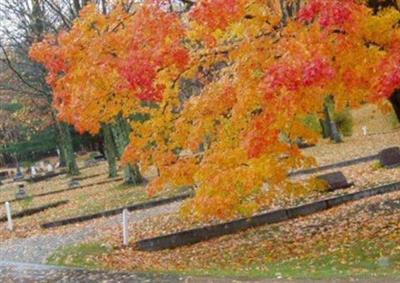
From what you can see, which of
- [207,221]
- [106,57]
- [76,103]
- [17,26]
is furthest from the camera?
[17,26]

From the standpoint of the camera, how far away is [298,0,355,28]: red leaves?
8242 mm

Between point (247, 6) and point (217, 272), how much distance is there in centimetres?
461

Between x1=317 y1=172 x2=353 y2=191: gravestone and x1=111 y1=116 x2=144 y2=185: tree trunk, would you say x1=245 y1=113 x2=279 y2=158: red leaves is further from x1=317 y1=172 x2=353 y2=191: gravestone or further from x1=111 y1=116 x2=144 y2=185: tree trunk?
x1=111 y1=116 x2=144 y2=185: tree trunk

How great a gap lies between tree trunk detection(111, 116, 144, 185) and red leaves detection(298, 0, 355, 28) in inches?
814

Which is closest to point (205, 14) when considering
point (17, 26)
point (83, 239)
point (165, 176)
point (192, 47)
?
point (192, 47)

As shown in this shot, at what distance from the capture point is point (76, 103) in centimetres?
1371

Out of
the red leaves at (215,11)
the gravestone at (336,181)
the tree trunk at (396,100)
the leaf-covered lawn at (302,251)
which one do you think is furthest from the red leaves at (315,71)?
the gravestone at (336,181)

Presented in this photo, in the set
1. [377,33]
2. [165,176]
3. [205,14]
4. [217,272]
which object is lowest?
[217,272]

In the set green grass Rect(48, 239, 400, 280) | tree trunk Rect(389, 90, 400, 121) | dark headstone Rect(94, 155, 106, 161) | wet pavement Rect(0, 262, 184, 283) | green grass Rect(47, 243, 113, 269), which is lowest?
green grass Rect(48, 239, 400, 280)

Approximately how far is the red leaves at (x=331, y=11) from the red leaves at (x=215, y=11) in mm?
1367

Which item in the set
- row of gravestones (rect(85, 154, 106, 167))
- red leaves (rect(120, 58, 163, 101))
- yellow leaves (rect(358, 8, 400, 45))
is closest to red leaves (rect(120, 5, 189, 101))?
red leaves (rect(120, 58, 163, 101))

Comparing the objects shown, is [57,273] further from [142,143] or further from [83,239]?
[83,239]

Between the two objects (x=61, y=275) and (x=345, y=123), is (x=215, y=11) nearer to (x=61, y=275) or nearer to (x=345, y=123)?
(x=61, y=275)

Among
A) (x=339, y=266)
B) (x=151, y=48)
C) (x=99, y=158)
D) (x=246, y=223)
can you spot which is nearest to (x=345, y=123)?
(x=246, y=223)
